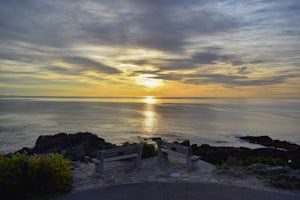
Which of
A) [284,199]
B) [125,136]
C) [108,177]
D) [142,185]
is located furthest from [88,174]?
[125,136]

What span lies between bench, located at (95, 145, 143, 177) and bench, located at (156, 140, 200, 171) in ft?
3.89

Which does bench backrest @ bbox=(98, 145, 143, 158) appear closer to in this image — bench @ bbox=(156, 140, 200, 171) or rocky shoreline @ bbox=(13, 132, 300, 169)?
bench @ bbox=(156, 140, 200, 171)

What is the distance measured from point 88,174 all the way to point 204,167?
448 cm

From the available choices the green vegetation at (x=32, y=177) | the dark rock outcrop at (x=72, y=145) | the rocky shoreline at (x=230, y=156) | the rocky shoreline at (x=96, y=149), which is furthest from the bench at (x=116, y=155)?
the dark rock outcrop at (x=72, y=145)

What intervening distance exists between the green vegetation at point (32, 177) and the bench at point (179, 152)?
13.7 feet

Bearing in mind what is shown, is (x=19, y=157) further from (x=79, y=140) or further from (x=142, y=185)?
(x=79, y=140)

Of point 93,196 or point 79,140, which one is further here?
point 79,140

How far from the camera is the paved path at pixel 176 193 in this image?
6.63m

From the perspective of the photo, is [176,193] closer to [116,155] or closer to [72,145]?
[116,155]

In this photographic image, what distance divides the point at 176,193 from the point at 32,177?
4.10 meters

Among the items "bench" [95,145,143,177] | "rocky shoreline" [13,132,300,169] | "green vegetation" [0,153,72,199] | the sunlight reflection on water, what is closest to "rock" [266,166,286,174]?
"bench" [95,145,143,177]

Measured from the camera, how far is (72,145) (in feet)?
88.8

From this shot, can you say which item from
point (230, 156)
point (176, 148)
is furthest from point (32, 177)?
point (230, 156)

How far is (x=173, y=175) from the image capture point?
8.70 metres
